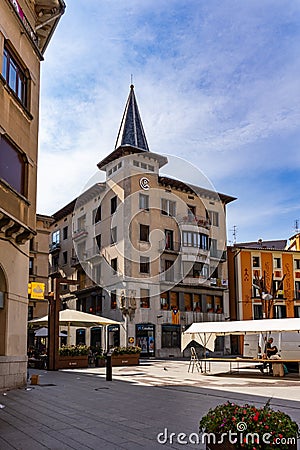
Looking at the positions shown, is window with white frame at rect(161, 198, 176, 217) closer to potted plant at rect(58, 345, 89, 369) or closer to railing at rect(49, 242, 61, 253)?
railing at rect(49, 242, 61, 253)

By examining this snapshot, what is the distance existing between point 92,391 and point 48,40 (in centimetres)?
1347

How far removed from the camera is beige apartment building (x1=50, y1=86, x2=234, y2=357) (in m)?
48.6

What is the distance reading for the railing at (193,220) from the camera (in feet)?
177

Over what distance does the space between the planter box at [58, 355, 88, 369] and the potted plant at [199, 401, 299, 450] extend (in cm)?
2337

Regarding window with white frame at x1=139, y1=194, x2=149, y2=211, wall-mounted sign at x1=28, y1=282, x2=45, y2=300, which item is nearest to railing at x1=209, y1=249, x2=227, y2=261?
window with white frame at x1=139, y1=194, x2=149, y2=211

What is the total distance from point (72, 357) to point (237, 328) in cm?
931

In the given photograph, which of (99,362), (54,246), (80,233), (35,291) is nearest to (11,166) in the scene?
(99,362)


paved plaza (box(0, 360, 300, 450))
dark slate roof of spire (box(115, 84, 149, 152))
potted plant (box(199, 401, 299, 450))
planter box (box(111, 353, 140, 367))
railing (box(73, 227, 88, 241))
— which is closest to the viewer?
potted plant (box(199, 401, 299, 450))

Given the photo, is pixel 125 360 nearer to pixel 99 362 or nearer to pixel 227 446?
pixel 99 362

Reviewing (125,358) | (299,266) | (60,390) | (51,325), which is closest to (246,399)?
(60,390)

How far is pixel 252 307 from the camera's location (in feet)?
186

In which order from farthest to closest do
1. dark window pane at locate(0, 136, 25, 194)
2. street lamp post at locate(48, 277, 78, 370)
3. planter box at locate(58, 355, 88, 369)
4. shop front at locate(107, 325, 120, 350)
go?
shop front at locate(107, 325, 120, 350) → planter box at locate(58, 355, 88, 369) → street lamp post at locate(48, 277, 78, 370) → dark window pane at locate(0, 136, 25, 194)

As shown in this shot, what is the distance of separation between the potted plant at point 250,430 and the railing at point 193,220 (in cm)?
4850

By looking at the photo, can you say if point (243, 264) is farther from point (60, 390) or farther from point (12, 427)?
point (12, 427)
